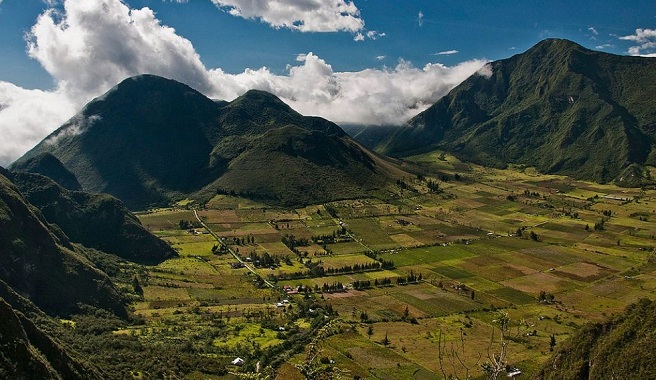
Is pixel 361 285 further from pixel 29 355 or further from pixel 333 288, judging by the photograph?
pixel 29 355

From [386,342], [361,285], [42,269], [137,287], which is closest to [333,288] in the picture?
[361,285]

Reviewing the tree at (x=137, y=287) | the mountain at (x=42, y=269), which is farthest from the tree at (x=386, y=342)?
the tree at (x=137, y=287)

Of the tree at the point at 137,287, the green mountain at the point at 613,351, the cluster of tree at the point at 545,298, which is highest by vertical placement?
the green mountain at the point at 613,351

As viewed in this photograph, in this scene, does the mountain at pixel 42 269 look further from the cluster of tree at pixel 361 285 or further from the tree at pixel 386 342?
the tree at pixel 386 342

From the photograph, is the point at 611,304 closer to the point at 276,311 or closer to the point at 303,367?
the point at 276,311

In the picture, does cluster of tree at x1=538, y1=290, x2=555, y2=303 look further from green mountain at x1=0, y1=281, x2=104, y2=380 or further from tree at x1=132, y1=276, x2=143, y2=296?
tree at x1=132, y1=276, x2=143, y2=296
